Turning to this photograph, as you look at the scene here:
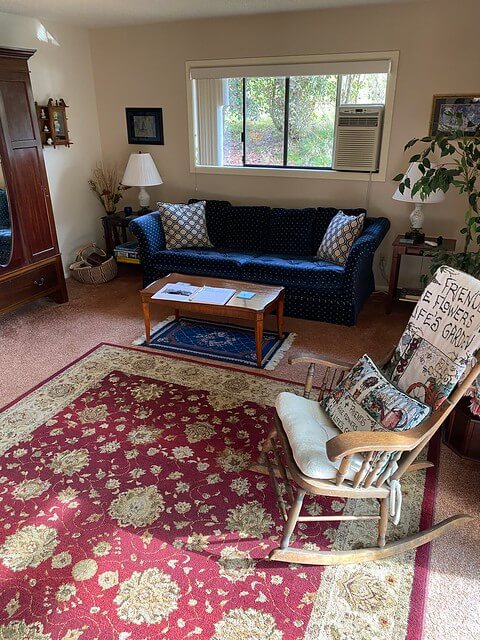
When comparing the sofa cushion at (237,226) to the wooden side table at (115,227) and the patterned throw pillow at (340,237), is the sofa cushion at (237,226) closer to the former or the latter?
the patterned throw pillow at (340,237)

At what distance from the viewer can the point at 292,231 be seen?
4.53 metres

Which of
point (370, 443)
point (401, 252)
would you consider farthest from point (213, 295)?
point (370, 443)

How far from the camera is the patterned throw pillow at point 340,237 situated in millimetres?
4098

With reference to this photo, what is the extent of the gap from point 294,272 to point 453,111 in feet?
6.16

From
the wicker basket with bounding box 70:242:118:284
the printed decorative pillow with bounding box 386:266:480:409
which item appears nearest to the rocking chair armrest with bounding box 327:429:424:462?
the printed decorative pillow with bounding box 386:266:480:409

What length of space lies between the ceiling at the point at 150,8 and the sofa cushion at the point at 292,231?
167 cm

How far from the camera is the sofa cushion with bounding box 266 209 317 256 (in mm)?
4512

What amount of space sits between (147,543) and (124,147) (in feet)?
14.9

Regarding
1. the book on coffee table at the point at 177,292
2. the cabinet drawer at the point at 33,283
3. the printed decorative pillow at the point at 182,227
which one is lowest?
the cabinet drawer at the point at 33,283

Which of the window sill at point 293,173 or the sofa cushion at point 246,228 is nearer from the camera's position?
the window sill at point 293,173

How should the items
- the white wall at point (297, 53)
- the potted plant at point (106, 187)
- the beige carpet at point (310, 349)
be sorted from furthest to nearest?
the potted plant at point (106, 187), the white wall at point (297, 53), the beige carpet at point (310, 349)

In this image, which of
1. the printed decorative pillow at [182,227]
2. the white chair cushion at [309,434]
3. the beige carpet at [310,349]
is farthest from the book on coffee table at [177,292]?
the white chair cushion at [309,434]

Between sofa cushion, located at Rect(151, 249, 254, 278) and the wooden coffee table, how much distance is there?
0.43m

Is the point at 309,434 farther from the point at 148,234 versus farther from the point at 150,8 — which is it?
the point at 150,8
